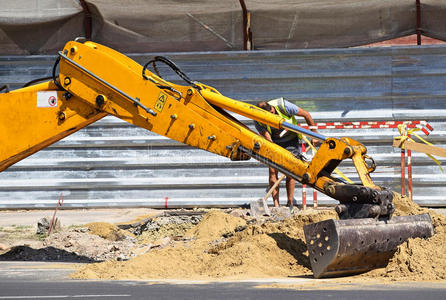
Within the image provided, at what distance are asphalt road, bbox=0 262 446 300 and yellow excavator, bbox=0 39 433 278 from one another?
1.53 feet

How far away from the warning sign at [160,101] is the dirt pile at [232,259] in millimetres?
1559

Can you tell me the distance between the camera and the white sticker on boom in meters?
8.05

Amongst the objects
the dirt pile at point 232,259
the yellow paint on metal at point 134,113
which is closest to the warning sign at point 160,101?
the yellow paint on metal at point 134,113

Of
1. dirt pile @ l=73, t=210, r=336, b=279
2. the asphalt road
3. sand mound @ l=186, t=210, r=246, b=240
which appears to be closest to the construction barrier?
sand mound @ l=186, t=210, r=246, b=240

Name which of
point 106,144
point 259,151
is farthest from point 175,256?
point 106,144

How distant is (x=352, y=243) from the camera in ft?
21.4

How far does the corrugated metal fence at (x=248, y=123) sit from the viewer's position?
13.0m

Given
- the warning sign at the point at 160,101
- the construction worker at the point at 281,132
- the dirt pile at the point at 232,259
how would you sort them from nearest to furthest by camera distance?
the dirt pile at the point at 232,259
the warning sign at the point at 160,101
the construction worker at the point at 281,132

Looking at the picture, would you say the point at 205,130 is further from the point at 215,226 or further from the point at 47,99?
the point at 215,226

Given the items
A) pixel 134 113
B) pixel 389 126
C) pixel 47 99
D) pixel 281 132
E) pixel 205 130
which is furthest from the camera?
pixel 389 126

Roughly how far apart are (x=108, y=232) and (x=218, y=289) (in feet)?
14.5

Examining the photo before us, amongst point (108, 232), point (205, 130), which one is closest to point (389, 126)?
point (108, 232)

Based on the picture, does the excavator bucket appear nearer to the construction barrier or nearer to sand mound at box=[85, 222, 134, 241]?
sand mound at box=[85, 222, 134, 241]

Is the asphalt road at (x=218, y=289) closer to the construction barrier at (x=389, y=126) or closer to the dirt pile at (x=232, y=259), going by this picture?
the dirt pile at (x=232, y=259)
